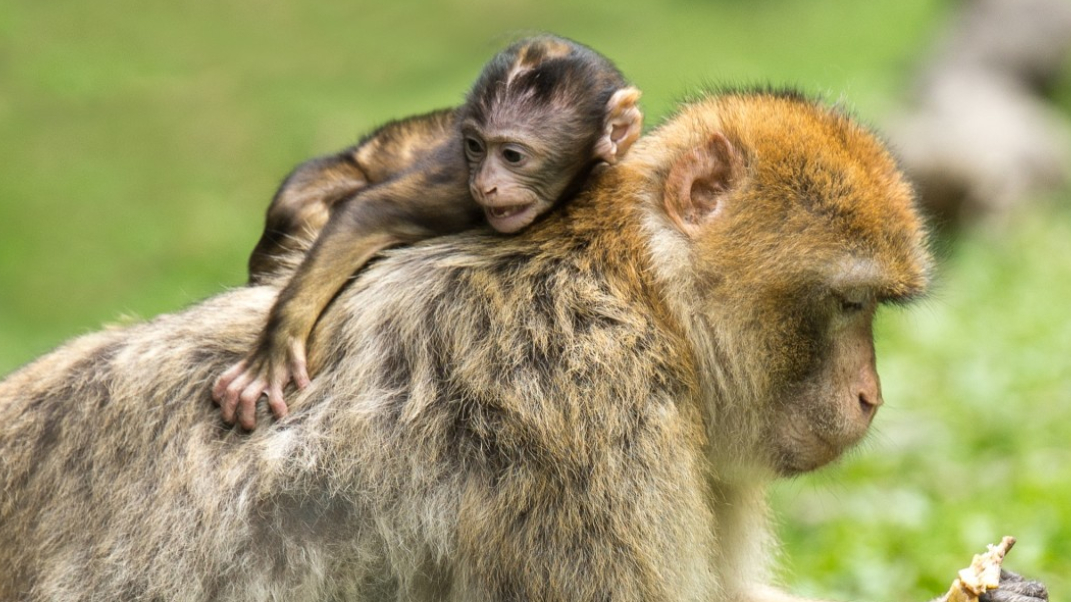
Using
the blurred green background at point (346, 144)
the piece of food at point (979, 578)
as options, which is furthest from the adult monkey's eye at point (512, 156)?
the blurred green background at point (346, 144)

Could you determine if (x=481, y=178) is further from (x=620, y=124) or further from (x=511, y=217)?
(x=620, y=124)

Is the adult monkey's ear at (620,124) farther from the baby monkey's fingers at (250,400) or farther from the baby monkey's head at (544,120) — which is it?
the baby monkey's fingers at (250,400)

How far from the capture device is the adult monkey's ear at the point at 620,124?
4184 millimetres

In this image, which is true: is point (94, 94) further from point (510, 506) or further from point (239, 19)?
point (510, 506)

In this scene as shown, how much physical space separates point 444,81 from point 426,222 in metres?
10.3

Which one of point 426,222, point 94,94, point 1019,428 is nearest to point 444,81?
point 94,94

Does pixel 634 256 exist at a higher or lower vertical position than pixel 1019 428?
lower

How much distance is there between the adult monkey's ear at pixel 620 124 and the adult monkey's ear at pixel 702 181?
0.97ft

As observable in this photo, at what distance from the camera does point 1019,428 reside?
7629mm

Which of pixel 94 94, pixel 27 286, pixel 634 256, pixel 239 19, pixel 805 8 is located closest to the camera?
pixel 634 256

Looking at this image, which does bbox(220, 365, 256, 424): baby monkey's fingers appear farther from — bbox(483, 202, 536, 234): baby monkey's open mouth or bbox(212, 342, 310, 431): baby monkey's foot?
bbox(483, 202, 536, 234): baby monkey's open mouth

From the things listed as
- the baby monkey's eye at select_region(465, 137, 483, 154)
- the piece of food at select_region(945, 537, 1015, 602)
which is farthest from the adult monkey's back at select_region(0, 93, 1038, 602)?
the baby monkey's eye at select_region(465, 137, 483, 154)

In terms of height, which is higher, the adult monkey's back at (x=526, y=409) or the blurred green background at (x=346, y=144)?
the blurred green background at (x=346, y=144)

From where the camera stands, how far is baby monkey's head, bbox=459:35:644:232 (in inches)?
161
